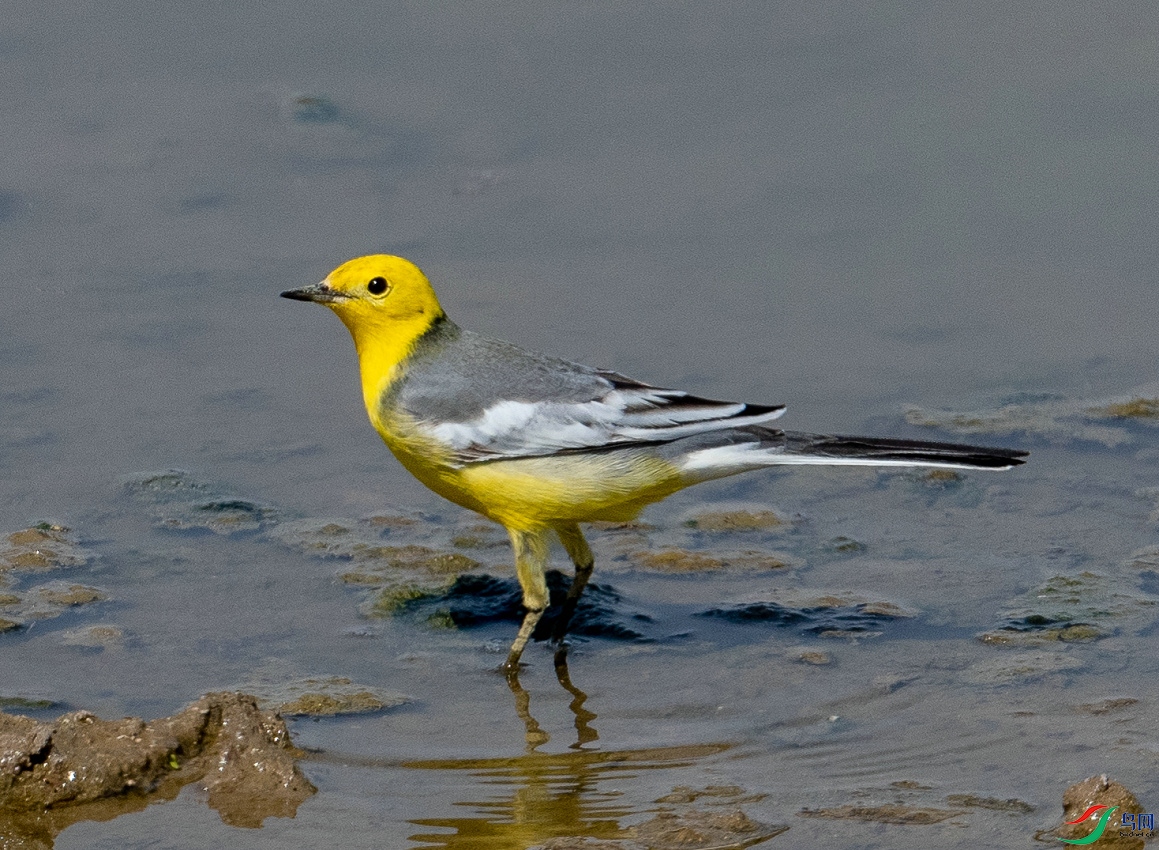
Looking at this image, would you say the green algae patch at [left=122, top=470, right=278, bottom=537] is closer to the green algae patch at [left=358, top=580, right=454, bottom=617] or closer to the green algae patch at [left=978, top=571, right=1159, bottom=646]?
the green algae patch at [left=358, top=580, right=454, bottom=617]

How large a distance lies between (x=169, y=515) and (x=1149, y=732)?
169 inches

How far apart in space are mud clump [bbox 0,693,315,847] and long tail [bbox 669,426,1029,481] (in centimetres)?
211

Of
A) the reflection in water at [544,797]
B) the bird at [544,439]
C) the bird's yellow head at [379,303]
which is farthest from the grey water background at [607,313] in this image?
the bird's yellow head at [379,303]

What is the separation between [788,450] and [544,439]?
0.99 m

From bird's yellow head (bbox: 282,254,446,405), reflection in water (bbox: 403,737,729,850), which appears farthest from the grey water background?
bird's yellow head (bbox: 282,254,446,405)

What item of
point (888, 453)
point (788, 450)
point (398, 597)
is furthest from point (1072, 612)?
point (398, 597)

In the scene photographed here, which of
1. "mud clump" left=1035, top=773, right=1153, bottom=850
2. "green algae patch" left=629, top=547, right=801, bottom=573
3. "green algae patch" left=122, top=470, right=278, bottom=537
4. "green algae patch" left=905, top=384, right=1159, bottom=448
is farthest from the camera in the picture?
"green algae patch" left=905, top=384, right=1159, bottom=448

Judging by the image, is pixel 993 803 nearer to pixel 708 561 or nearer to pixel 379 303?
pixel 708 561

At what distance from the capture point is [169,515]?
A: 748 centimetres

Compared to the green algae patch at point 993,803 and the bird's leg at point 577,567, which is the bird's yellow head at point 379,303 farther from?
the green algae patch at point 993,803

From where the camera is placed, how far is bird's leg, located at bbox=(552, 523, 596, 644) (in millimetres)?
6848

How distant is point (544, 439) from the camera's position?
6559mm

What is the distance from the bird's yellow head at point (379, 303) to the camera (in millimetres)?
6793

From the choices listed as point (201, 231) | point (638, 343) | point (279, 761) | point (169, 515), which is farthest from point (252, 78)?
point (279, 761)
